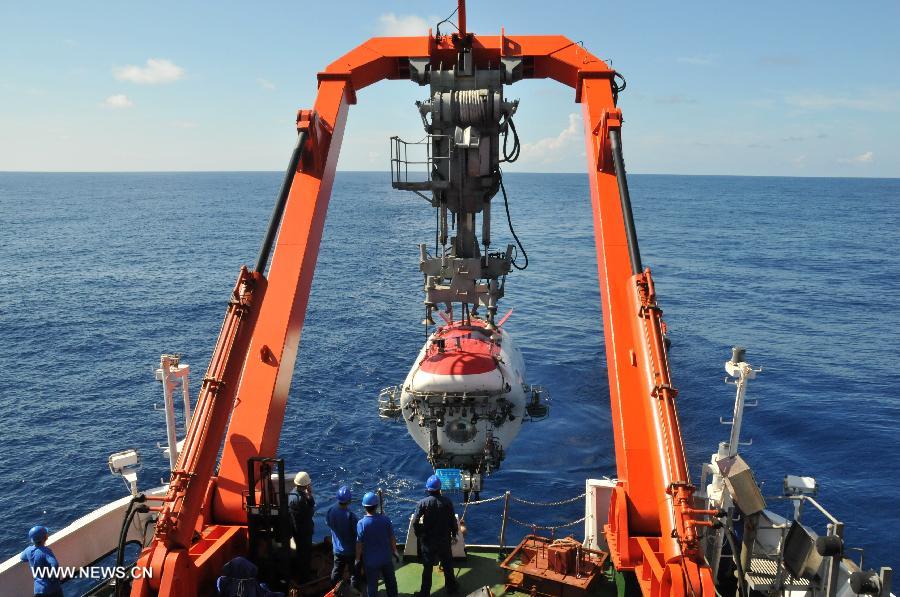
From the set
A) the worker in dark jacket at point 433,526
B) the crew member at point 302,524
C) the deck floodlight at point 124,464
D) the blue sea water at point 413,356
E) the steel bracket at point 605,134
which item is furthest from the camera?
the blue sea water at point 413,356

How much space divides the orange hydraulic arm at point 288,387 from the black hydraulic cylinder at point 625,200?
39 mm

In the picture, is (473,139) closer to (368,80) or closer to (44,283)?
(368,80)

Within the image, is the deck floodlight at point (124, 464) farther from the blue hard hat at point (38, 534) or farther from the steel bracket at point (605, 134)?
the steel bracket at point (605, 134)

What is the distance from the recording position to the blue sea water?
92.8 feet

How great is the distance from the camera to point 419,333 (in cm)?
4906

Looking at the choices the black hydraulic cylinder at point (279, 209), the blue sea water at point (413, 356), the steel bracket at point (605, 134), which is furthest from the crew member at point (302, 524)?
the blue sea water at point (413, 356)

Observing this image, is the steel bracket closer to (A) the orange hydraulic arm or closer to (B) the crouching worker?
(A) the orange hydraulic arm

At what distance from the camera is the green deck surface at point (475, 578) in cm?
1191

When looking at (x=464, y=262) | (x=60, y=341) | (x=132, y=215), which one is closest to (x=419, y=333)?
(x=60, y=341)

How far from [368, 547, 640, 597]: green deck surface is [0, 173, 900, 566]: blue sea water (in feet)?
36.0

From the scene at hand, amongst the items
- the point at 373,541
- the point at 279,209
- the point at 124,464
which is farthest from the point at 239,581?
the point at 124,464

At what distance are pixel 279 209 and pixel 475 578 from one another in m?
7.86

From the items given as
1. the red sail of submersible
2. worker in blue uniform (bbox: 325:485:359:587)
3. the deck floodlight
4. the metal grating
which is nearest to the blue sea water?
the red sail of submersible

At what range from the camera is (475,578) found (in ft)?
41.5
